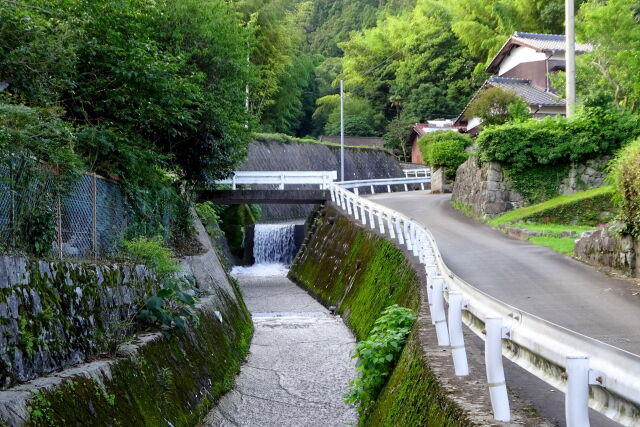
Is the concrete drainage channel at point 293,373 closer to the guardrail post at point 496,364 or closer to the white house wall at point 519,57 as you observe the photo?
the guardrail post at point 496,364

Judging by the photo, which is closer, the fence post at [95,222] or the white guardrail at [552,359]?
the white guardrail at [552,359]

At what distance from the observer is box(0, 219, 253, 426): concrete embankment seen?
5.61 m

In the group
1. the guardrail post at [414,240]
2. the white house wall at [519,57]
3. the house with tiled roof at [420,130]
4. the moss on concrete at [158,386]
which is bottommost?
the moss on concrete at [158,386]

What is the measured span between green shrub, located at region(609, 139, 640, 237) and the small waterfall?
20.2m

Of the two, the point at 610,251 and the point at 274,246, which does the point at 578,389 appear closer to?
the point at 610,251

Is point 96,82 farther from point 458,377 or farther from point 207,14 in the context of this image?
point 458,377

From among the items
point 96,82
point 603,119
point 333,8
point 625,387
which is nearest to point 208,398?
point 96,82

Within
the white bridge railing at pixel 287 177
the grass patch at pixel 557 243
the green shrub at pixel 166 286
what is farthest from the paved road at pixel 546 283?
the white bridge railing at pixel 287 177

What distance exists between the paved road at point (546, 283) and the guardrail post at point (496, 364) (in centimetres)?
285

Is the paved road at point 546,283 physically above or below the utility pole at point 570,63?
below

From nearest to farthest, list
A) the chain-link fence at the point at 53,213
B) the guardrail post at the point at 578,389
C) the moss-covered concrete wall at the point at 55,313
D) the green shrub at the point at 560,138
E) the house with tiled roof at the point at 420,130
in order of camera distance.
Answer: the guardrail post at the point at 578,389, the moss-covered concrete wall at the point at 55,313, the chain-link fence at the point at 53,213, the green shrub at the point at 560,138, the house with tiled roof at the point at 420,130

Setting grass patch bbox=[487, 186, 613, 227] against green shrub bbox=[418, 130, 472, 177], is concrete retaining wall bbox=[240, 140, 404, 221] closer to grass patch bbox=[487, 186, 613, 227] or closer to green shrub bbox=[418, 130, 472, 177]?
green shrub bbox=[418, 130, 472, 177]

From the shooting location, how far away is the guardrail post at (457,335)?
532 cm

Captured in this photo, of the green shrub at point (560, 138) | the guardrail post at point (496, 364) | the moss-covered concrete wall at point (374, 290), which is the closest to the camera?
the guardrail post at point (496, 364)
